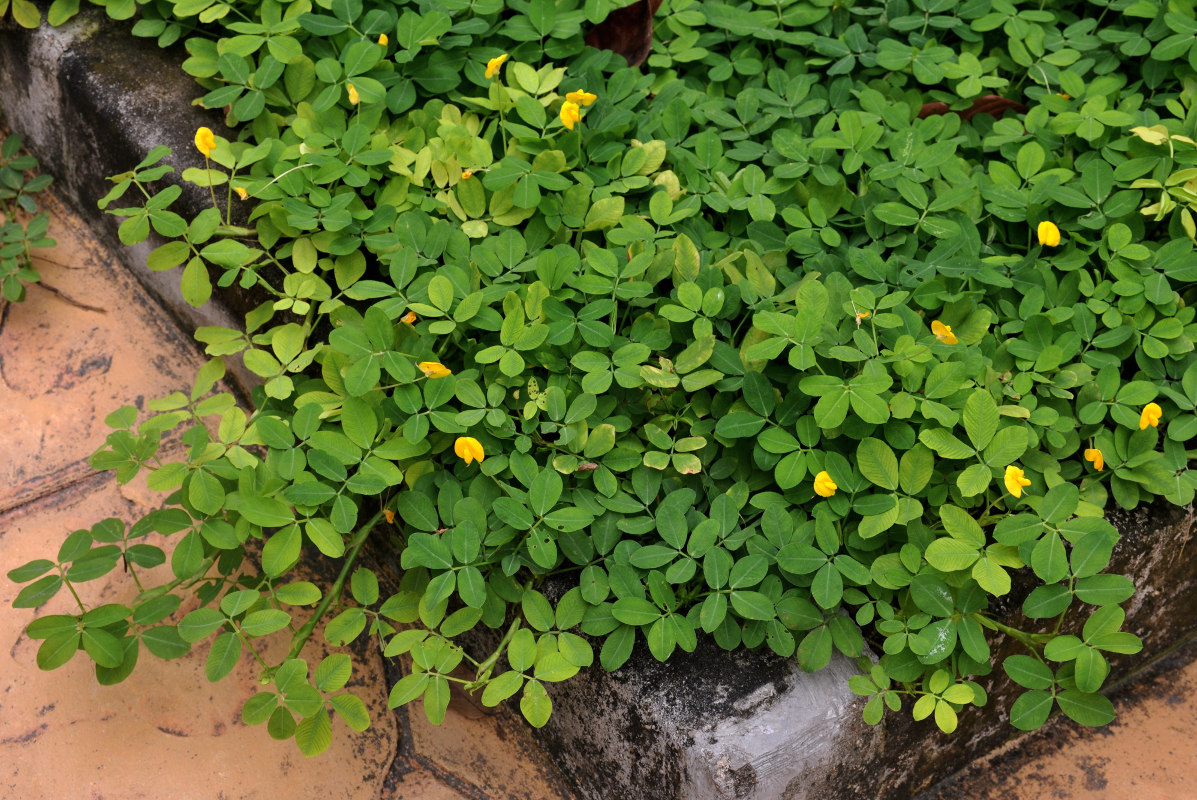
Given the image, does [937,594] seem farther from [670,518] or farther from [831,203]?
[831,203]

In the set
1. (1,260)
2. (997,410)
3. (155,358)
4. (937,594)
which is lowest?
(155,358)

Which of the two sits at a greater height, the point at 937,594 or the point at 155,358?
the point at 937,594

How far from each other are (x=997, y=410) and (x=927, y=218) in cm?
53

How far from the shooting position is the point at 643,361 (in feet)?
6.07

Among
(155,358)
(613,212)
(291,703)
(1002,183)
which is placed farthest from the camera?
(155,358)

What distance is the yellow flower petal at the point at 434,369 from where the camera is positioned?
5.78ft

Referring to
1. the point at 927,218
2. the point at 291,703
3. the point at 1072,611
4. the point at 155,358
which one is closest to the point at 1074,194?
the point at 927,218

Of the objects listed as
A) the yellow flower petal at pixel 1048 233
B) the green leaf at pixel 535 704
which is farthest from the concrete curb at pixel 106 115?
the yellow flower petal at pixel 1048 233

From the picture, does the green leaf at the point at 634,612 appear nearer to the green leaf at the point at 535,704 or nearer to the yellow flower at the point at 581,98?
the green leaf at the point at 535,704

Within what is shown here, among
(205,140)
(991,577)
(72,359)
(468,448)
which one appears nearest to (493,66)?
(205,140)

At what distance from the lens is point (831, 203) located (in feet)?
7.14

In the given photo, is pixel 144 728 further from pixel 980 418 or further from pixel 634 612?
pixel 980 418

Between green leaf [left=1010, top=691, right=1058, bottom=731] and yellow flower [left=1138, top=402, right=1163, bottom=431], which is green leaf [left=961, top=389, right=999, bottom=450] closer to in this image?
yellow flower [left=1138, top=402, right=1163, bottom=431]

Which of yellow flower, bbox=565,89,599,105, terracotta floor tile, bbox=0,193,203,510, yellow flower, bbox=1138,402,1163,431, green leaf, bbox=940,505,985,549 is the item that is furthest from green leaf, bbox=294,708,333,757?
yellow flower, bbox=1138,402,1163,431
